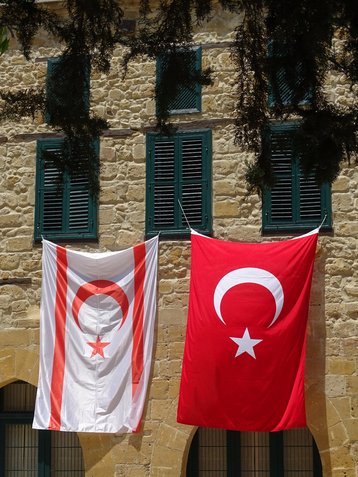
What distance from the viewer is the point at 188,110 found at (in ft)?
49.2

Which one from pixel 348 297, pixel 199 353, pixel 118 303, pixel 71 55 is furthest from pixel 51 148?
pixel 71 55

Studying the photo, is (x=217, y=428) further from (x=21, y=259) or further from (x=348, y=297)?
(x=21, y=259)

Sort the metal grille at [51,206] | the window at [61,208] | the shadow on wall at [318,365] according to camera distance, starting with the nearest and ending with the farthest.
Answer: the shadow on wall at [318,365], the window at [61,208], the metal grille at [51,206]

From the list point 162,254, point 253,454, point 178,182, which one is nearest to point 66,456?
point 253,454

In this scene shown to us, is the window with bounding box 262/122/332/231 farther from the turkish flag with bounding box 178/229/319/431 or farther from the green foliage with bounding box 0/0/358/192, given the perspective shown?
the green foliage with bounding box 0/0/358/192

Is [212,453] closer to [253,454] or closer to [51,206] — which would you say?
[253,454]

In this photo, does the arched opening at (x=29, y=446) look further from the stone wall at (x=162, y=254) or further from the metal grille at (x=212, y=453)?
the metal grille at (x=212, y=453)

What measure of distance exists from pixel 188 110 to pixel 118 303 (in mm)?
2808

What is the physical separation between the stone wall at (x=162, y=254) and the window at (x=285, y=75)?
5.41 m

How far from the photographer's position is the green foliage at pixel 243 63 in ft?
27.8

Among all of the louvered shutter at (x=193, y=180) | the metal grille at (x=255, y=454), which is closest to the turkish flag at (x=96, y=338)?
the louvered shutter at (x=193, y=180)

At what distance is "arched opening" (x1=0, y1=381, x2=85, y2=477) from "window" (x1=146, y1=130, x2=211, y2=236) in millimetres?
3042

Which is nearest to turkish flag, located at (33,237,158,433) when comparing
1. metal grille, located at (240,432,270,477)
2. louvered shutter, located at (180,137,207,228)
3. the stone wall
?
the stone wall

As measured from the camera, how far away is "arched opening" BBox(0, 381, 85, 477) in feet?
49.5
